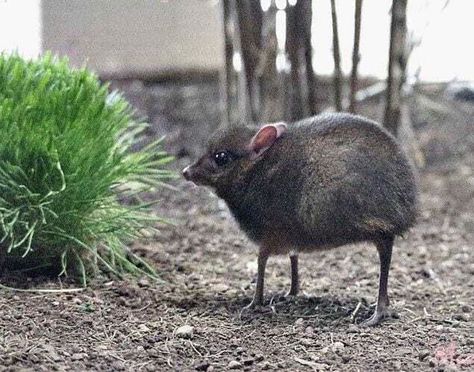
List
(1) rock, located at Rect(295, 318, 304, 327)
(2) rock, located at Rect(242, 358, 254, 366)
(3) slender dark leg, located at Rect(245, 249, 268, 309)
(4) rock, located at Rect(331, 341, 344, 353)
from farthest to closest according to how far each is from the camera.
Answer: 1. (3) slender dark leg, located at Rect(245, 249, 268, 309)
2. (1) rock, located at Rect(295, 318, 304, 327)
3. (4) rock, located at Rect(331, 341, 344, 353)
4. (2) rock, located at Rect(242, 358, 254, 366)

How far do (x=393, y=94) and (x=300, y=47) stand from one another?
24.5 inches

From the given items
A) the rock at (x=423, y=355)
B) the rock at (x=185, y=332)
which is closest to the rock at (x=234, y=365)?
the rock at (x=185, y=332)

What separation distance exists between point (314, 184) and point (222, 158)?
0.47 meters

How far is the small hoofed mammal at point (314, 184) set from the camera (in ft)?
11.2

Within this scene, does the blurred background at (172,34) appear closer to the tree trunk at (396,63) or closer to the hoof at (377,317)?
the tree trunk at (396,63)

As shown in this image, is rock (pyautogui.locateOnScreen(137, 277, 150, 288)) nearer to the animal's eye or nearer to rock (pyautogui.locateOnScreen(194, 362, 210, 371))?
the animal's eye

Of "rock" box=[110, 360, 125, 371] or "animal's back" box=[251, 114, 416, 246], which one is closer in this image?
"rock" box=[110, 360, 125, 371]

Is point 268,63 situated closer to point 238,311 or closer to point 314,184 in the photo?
point 314,184

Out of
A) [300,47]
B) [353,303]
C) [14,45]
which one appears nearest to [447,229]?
[300,47]

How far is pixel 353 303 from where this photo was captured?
3.73 meters

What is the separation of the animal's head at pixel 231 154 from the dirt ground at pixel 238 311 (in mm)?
508

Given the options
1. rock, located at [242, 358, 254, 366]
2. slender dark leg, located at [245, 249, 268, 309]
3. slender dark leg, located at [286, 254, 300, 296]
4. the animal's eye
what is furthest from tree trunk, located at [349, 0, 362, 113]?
rock, located at [242, 358, 254, 366]

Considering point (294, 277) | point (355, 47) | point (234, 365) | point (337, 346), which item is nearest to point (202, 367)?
point (234, 365)

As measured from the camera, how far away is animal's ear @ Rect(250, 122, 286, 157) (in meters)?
3.65
